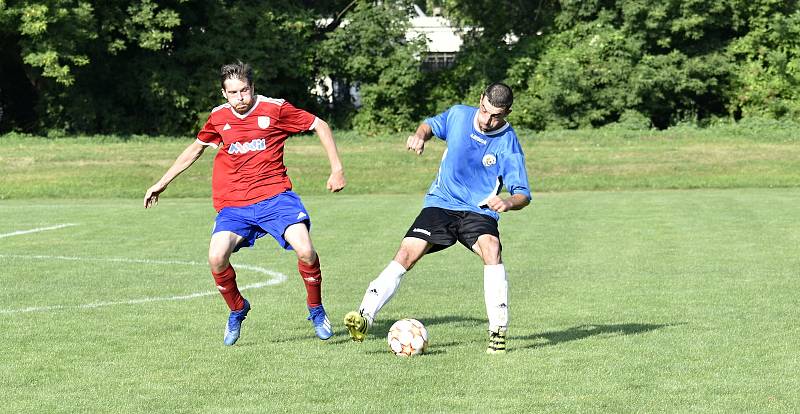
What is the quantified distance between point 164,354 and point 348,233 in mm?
11069

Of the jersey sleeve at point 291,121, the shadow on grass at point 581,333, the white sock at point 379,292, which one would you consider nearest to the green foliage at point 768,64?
the shadow on grass at point 581,333

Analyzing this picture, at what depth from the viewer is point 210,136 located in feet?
31.6

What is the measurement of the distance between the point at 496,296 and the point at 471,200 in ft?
2.36

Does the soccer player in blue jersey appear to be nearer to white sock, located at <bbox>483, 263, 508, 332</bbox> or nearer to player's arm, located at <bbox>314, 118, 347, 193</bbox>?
white sock, located at <bbox>483, 263, 508, 332</bbox>

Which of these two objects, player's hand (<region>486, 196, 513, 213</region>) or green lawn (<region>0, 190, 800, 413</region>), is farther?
player's hand (<region>486, 196, 513, 213</region>)

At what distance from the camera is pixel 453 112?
30.5 ft

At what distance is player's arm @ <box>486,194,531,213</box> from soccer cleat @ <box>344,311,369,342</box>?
1.16 metres

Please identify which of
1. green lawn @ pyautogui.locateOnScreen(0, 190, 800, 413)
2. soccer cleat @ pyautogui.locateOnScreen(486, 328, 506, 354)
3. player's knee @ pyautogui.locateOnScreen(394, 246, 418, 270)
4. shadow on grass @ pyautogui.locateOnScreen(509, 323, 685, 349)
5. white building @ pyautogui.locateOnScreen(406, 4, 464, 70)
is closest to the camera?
green lawn @ pyautogui.locateOnScreen(0, 190, 800, 413)

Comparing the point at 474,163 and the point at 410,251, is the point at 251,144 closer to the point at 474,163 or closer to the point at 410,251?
the point at 410,251

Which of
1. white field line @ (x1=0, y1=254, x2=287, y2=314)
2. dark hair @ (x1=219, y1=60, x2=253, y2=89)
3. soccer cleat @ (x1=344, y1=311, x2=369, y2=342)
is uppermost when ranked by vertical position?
dark hair @ (x1=219, y1=60, x2=253, y2=89)

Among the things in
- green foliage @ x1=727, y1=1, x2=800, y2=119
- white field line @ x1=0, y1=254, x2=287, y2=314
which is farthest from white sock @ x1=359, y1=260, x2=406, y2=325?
green foliage @ x1=727, y1=1, x2=800, y2=119

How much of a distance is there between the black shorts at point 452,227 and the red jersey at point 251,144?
110 centimetres

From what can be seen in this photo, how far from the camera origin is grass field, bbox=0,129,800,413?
746cm

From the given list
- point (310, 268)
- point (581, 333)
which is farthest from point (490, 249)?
point (310, 268)
